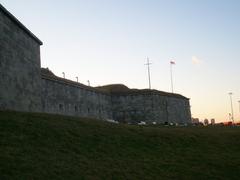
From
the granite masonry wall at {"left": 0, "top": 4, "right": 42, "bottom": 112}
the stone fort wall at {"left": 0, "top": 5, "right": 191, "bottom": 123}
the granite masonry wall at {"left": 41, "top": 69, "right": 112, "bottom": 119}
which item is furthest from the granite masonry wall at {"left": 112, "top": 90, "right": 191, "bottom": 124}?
the granite masonry wall at {"left": 0, "top": 4, "right": 42, "bottom": 112}

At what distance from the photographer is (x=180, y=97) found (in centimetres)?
5766

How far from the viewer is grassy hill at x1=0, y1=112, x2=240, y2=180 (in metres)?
13.2

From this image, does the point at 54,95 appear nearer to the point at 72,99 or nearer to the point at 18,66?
the point at 72,99

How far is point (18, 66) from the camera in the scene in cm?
2228

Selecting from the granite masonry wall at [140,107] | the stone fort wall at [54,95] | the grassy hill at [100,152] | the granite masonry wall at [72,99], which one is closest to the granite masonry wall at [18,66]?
the stone fort wall at [54,95]

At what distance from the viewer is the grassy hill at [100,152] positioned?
13.2 meters

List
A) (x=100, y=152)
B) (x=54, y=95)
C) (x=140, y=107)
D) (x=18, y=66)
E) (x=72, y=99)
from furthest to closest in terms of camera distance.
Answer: (x=140, y=107), (x=72, y=99), (x=54, y=95), (x=18, y=66), (x=100, y=152)

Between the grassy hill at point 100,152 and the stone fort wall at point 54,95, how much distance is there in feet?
11.1

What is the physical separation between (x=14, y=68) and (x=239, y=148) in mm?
12876

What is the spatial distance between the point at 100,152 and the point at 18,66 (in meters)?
8.60

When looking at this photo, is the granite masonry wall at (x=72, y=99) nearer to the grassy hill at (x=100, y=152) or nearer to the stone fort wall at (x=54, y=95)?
the stone fort wall at (x=54, y=95)

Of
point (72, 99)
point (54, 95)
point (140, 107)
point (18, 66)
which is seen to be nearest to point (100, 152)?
point (18, 66)

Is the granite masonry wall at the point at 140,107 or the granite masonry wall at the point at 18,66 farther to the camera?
the granite masonry wall at the point at 140,107

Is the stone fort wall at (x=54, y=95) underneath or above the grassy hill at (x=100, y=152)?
above
